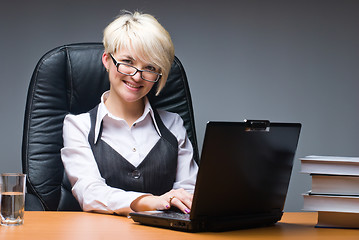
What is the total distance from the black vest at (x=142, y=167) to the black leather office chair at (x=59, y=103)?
0.50ft

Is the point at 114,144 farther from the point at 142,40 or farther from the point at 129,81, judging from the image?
the point at 142,40

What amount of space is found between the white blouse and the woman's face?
0.09 meters

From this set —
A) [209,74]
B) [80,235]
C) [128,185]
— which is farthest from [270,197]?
[209,74]

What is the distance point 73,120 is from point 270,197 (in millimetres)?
845

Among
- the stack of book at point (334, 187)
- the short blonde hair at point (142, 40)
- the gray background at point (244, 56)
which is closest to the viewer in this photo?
the stack of book at point (334, 187)

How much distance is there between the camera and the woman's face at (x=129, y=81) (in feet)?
5.85

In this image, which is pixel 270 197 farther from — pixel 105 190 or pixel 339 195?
pixel 105 190

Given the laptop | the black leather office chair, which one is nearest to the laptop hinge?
the laptop

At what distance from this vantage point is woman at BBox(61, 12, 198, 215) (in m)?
1.77

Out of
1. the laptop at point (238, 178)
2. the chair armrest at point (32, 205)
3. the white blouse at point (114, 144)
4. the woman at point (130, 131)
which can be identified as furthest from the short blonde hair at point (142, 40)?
the laptop at point (238, 178)

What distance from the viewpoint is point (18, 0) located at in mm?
2348

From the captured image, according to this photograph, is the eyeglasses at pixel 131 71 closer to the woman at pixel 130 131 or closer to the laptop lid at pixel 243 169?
the woman at pixel 130 131

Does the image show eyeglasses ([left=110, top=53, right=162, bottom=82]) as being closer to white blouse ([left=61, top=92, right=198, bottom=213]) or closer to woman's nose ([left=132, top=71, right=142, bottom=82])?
woman's nose ([left=132, top=71, right=142, bottom=82])

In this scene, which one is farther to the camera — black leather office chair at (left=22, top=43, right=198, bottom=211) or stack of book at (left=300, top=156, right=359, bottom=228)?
black leather office chair at (left=22, top=43, right=198, bottom=211)
